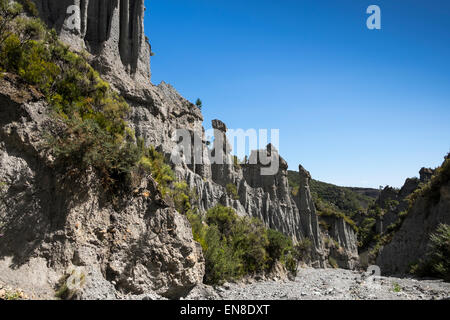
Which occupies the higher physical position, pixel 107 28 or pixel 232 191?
pixel 107 28

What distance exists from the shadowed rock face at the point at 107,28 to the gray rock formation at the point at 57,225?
841 inches

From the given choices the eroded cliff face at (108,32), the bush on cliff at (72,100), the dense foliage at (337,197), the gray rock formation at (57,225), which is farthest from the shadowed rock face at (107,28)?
the dense foliage at (337,197)

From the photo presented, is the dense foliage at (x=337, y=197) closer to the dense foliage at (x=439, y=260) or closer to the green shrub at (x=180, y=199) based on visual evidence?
the dense foliage at (x=439, y=260)

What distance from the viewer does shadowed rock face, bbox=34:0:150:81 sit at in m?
25.2

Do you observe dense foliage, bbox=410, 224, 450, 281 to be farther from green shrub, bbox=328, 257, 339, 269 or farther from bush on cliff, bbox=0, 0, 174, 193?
green shrub, bbox=328, 257, 339, 269

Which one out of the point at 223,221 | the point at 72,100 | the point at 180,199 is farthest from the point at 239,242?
the point at 72,100

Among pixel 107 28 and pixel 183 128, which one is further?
pixel 183 128

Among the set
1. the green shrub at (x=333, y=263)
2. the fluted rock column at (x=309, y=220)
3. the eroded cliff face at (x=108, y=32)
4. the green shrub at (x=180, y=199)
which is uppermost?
the eroded cliff face at (x=108, y=32)

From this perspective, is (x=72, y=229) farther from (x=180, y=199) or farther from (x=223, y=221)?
(x=223, y=221)

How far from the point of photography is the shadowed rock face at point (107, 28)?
25.2 meters

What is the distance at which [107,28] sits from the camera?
94.4 ft

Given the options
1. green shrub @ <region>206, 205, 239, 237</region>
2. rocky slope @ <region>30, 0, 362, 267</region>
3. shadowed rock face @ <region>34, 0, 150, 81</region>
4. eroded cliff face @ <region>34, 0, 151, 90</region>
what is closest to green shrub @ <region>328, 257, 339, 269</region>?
rocky slope @ <region>30, 0, 362, 267</region>

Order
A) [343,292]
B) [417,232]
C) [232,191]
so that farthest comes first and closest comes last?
1. [232,191]
2. [417,232]
3. [343,292]

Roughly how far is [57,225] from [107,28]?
27.5 m
